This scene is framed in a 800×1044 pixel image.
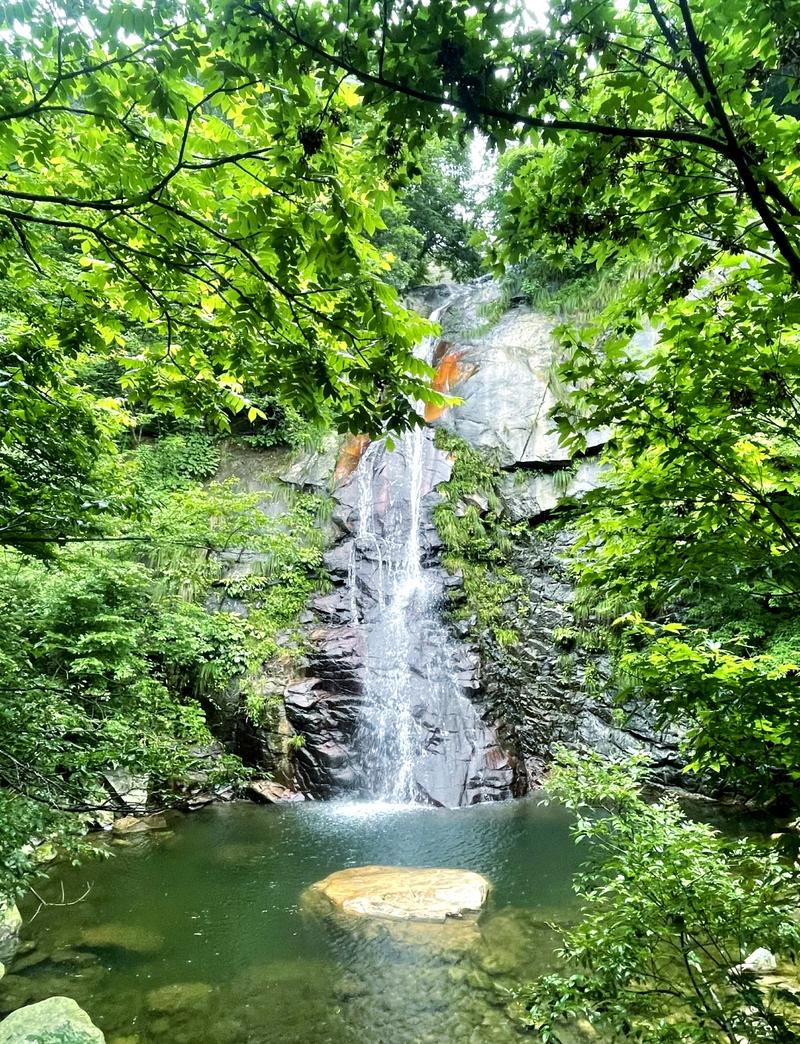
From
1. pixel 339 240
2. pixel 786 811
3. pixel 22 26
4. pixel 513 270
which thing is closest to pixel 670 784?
pixel 786 811

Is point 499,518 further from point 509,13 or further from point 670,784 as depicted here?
point 509,13

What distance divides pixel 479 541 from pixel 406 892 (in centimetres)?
817

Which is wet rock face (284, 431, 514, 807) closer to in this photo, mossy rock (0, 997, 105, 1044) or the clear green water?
the clear green water

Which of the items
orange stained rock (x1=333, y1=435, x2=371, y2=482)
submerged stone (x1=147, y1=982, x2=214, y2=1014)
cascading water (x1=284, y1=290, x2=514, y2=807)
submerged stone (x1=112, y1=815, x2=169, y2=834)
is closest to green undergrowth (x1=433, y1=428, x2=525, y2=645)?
cascading water (x1=284, y1=290, x2=514, y2=807)

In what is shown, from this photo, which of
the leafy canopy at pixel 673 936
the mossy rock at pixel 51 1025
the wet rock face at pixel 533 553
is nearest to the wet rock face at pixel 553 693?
the wet rock face at pixel 533 553

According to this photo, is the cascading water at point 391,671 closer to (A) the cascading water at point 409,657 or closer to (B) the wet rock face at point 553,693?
(A) the cascading water at point 409,657

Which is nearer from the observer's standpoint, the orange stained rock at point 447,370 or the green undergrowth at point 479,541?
the green undergrowth at point 479,541

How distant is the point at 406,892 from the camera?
6078mm

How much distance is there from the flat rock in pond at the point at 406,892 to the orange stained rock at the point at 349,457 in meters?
9.77

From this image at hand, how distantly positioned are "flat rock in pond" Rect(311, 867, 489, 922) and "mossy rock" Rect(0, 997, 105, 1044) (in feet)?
A: 8.53

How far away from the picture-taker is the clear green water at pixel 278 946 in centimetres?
427

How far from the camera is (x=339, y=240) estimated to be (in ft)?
6.61

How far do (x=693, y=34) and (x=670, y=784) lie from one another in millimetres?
10478

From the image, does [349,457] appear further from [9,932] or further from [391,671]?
[9,932]
